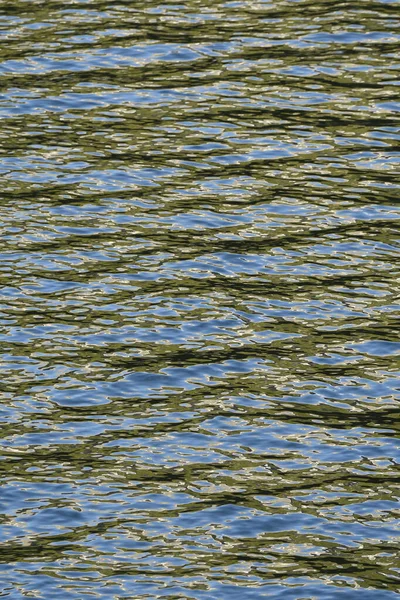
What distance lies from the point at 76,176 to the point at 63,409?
936 cm

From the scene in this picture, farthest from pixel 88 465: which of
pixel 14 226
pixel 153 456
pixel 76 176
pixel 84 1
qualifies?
pixel 84 1

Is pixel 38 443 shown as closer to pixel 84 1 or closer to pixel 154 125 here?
pixel 154 125

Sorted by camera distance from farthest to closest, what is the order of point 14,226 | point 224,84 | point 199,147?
point 224,84 < point 199,147 < point 14,226

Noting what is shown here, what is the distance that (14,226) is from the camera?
30891mm

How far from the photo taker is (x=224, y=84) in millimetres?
36969

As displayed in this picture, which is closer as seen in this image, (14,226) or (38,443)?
(38,443)

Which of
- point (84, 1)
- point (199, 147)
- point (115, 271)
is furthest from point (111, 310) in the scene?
point (84, 1)

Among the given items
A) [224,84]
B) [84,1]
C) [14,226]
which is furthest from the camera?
[84,1]

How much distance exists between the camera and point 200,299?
91.8 feet

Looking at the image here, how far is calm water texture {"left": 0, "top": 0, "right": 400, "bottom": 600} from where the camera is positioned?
69.8ft

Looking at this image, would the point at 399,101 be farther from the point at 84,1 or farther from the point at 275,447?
the point at 275,447

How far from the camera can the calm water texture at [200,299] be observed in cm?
2127

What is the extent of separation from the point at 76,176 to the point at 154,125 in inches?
124

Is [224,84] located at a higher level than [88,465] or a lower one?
higher
